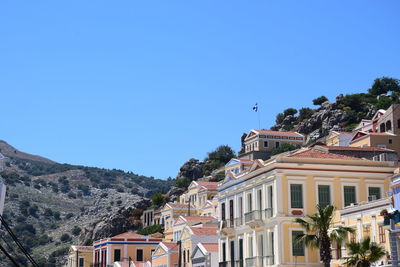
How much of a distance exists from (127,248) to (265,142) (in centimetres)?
5175

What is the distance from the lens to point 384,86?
167000 millimetres

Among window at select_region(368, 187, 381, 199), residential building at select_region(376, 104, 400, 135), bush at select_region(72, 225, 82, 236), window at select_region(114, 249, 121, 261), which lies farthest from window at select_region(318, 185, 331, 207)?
bush at select_region(72, 225, 82, 236)

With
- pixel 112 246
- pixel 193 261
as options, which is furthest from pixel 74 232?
pixel 193 261

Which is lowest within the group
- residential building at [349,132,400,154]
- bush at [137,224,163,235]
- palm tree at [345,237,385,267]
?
palm tree at [345,237,385,267]

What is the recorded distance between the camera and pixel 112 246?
89.1 metres

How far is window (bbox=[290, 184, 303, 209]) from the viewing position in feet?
164

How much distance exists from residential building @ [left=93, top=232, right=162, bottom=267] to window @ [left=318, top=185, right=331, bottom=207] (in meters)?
42.1

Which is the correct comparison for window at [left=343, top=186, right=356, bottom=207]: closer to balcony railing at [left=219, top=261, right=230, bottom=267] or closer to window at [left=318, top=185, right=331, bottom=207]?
window at [left=318, top=185, right=331, bottom=207]

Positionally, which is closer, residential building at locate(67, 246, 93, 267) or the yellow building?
the yellow building

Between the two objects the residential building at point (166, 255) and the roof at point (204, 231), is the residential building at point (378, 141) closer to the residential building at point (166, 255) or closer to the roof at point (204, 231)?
the roof at point (204, 231)

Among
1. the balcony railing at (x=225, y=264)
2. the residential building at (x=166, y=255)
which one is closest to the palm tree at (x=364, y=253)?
the balcony railing at (x=225, y=264)

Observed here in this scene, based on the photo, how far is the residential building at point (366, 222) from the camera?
136 ft

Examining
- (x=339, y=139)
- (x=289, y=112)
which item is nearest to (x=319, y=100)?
(x=289, y=112)

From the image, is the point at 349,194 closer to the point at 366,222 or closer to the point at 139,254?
the point at 366,222
